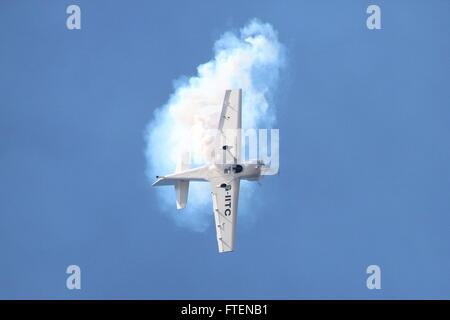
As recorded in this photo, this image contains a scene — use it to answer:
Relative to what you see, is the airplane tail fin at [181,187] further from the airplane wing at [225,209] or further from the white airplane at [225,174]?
the airplane wing at [225,209]

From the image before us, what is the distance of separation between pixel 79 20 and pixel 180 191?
1727cm

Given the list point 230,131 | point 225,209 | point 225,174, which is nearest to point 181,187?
point 225,174

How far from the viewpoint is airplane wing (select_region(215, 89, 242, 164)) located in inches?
2489

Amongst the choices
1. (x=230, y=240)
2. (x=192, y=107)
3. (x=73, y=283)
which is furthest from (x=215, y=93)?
(x=73, y=283)

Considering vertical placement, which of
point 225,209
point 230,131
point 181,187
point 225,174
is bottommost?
point 225,209

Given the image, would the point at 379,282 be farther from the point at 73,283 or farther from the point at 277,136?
the point at 73,283

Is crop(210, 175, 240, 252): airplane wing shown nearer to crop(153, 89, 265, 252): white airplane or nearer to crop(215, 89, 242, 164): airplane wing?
crop(153, 89, 265, 252): white airplane

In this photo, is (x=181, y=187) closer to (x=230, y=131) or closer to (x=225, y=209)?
(x=225, y=209)

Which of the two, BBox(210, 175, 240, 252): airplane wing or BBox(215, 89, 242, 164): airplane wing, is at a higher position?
BBox(215, 89, 242, 164): airplane wing

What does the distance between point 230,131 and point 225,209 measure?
5562 millimetres

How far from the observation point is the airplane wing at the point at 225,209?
6238 centimetres

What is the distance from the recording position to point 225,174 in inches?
2495

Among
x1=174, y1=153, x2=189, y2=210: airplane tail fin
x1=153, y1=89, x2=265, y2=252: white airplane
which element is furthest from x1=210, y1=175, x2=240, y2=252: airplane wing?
x1=174, y1=153, x2=189, y2=210: airplane tail fin

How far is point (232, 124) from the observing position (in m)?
63.7
